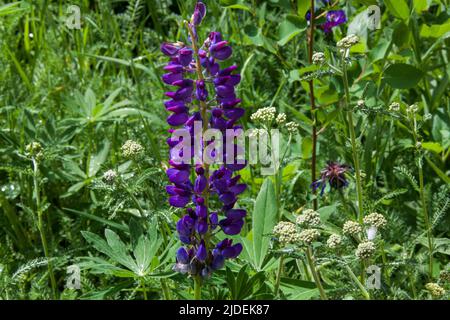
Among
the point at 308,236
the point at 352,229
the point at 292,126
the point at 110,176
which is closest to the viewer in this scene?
the point at 308,236

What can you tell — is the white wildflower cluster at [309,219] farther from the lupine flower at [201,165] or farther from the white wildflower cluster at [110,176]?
the white wildflower cluster at [110,176]

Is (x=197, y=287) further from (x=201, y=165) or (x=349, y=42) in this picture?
(x=349, y=42)

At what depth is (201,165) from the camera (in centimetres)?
177

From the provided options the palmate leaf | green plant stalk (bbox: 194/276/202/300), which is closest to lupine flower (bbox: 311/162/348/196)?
the palmate leaf

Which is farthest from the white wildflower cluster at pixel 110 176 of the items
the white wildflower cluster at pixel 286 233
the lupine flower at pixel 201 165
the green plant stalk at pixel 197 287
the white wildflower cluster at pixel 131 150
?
the white wildflower cluster at pixel 286 233

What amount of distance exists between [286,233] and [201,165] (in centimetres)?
25

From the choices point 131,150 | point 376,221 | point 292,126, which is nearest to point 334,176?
point 292,126

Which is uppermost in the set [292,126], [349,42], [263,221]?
[349,42]

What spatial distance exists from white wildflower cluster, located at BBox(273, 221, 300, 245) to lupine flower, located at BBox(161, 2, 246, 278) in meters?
0.13

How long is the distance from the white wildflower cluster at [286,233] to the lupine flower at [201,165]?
13 cm

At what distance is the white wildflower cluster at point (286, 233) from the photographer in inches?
65.6

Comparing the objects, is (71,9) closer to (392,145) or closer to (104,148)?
(104,148)

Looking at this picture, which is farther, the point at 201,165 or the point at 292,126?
the point at 292,126

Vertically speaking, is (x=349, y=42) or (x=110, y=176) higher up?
(x=349, y=42)
